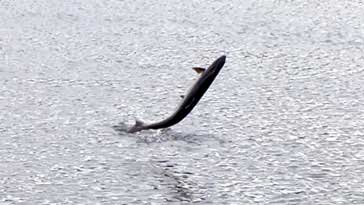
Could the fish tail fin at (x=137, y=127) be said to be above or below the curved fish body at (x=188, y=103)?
below

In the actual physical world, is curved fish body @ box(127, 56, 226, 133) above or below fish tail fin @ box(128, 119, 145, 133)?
above

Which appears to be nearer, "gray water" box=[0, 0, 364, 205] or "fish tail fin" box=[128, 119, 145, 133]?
"gray water" box=[0, 0, 364, 205]

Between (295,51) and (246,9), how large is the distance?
1.84 metres

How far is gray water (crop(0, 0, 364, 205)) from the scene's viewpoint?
4211mm

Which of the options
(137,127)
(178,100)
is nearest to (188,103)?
(137,127)

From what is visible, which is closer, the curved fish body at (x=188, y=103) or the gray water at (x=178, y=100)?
the gray water at (x=178, y=100)

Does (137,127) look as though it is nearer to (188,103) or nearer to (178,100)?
(188,103)

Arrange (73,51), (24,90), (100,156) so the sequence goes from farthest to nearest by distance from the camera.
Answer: (73,51), (24,90), (100,156)

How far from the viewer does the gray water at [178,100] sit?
4.21 meters

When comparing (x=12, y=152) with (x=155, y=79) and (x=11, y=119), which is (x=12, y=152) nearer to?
(x=11, y=119)

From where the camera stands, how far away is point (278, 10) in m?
8.94

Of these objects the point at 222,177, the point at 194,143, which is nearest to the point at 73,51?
the point at 194,143

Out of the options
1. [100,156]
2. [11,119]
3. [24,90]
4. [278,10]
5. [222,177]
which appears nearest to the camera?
[222,177]

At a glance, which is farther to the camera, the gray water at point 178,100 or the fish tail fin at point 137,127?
the fish tail fin at point 137,127
